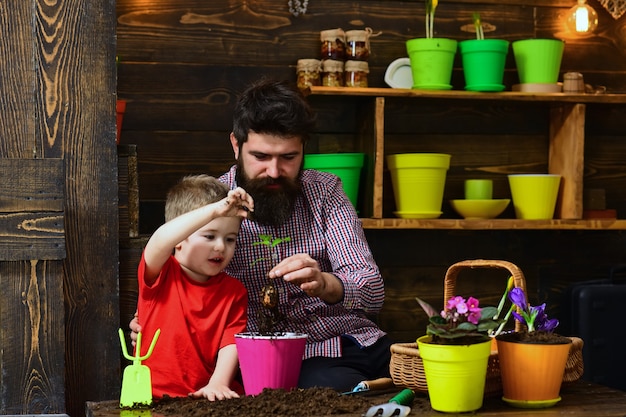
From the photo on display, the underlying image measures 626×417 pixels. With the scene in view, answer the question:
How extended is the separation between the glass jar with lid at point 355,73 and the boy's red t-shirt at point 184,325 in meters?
1.36

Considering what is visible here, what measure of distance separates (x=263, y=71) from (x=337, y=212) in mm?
1001

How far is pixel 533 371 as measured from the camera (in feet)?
5.77

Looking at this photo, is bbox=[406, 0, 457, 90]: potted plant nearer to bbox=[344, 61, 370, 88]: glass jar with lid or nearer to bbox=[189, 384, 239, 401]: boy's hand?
bbox=[344, 61, 370, 88]: glass jar with lid

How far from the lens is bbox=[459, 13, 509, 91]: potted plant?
330 centimetres

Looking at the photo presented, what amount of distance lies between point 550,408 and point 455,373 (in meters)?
0.23

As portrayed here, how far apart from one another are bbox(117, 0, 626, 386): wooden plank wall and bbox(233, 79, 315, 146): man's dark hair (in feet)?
2.91

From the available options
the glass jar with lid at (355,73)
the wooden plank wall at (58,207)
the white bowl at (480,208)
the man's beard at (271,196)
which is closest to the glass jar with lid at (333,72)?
the glass jar with lid at (355,73)

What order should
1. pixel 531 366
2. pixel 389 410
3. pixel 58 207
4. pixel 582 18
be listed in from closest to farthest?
1. pixel 389 410
2. pixel 531 366
3. pixel 58 207
4. pixel 582 18

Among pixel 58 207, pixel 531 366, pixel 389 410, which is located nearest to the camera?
pixel 389 410

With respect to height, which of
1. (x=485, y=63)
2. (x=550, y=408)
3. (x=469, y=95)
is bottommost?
(x=550, y=408)

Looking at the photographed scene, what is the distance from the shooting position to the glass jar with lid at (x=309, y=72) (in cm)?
327

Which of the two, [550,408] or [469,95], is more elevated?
[469,95]

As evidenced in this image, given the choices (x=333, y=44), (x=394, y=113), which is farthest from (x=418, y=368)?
(x=394, y=113)

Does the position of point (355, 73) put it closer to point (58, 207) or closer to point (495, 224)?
point (495, 224)
